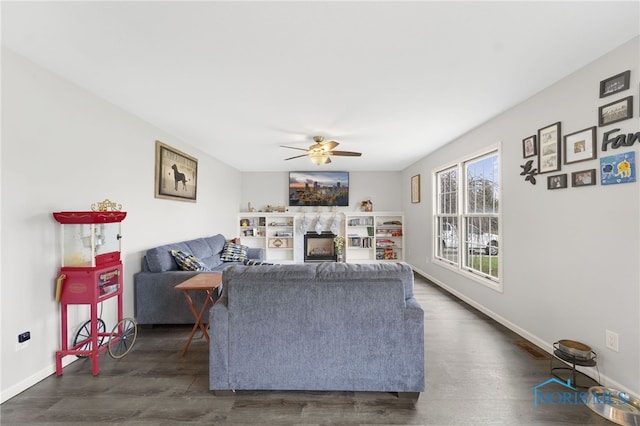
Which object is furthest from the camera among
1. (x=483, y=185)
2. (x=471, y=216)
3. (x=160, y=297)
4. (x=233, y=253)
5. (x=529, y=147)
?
(x=233, y=253)

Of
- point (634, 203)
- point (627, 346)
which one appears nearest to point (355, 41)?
point (634, 203)

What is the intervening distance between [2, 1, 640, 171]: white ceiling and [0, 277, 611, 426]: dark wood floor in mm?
2467

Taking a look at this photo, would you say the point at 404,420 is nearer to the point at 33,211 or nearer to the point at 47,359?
the point at 47,359

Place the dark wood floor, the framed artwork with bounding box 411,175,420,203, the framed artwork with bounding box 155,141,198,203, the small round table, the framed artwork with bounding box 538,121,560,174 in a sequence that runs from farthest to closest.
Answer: the framed artwork with bounding box 411,175,420,203 < the framed artwork with bounding box 155,141,198,203 < the framed artwork with bounding box 538,121,560,174 < the small round table < the dark wood floor

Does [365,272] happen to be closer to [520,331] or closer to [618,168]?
[618,168]

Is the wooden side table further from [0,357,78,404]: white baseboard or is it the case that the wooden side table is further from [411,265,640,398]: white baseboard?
[411,265,640,398]: white baseboard

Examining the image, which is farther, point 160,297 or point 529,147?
point 160,297

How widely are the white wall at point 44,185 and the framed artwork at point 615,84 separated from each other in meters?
4.36

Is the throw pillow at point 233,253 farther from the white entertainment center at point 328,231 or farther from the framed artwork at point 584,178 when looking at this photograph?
the framed artwork at point 584,178

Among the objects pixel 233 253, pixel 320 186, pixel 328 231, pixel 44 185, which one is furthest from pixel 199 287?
pixel 320 186

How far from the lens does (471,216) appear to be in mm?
3922

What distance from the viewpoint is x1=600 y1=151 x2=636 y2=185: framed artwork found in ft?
6.11

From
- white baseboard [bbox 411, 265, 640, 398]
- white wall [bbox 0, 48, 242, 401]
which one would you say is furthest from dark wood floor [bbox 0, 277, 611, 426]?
Answer: white wall [bbox 0, 48, 242, 401]

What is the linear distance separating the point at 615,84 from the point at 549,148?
2.10 feet
